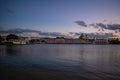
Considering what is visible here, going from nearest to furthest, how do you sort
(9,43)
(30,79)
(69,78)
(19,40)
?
(30,79), (69,78), (9,43), (19,40)

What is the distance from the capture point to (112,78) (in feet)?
20.0

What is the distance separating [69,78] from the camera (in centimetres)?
591

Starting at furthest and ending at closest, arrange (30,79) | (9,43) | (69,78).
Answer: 1. (9,43)
2. (69,78)
3. (30,79)

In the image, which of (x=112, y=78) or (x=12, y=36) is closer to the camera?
(x=112, y=78)

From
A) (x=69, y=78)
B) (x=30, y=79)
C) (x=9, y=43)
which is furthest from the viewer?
(x=9, y=43)

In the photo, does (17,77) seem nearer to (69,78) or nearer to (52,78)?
(52,78)

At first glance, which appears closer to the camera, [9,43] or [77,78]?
[77,78]

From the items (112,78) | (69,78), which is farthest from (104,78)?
(69,78)

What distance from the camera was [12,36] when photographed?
2349 inches

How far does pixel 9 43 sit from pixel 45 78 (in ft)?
181

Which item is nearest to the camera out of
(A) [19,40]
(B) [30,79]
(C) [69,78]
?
(B) [30,79]

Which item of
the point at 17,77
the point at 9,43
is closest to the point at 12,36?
the point at 9,43

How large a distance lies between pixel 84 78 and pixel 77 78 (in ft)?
0.75

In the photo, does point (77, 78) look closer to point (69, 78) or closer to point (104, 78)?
point (69, 78)
